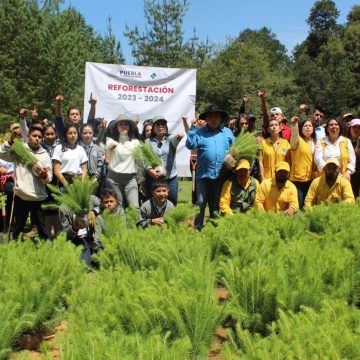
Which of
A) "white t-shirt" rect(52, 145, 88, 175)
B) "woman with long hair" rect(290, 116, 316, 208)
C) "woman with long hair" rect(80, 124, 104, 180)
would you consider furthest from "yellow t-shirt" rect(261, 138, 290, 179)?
"white t-shirt" rect(52, 145, 88, 175)

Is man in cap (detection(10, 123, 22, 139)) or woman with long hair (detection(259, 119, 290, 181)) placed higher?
man in cap (detection(10, 123, 22, 139))

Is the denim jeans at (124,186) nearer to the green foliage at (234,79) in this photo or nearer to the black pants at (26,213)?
the black pants at (26,213)

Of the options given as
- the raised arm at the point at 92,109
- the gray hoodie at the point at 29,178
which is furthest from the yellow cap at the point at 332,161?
the raised arm at the point at 92,109

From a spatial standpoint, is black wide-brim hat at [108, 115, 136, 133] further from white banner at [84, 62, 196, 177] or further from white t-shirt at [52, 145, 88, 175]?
white banner at [84, 62, 196, 177]

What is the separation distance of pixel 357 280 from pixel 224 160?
11.0ft

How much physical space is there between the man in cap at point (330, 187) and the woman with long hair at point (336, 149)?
38 centimetres

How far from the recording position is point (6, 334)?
3.29 meters

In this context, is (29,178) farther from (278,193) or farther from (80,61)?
(80,61)

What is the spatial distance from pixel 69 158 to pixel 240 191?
7.26ft

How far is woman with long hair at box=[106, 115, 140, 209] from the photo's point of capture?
710 centimetres

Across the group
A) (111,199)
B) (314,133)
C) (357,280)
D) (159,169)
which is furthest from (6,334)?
(314,133)

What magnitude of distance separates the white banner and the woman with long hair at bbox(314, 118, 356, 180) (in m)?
3.69

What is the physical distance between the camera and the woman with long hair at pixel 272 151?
7.43 metres

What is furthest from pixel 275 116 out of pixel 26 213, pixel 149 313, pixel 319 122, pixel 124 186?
pixel 149 313
